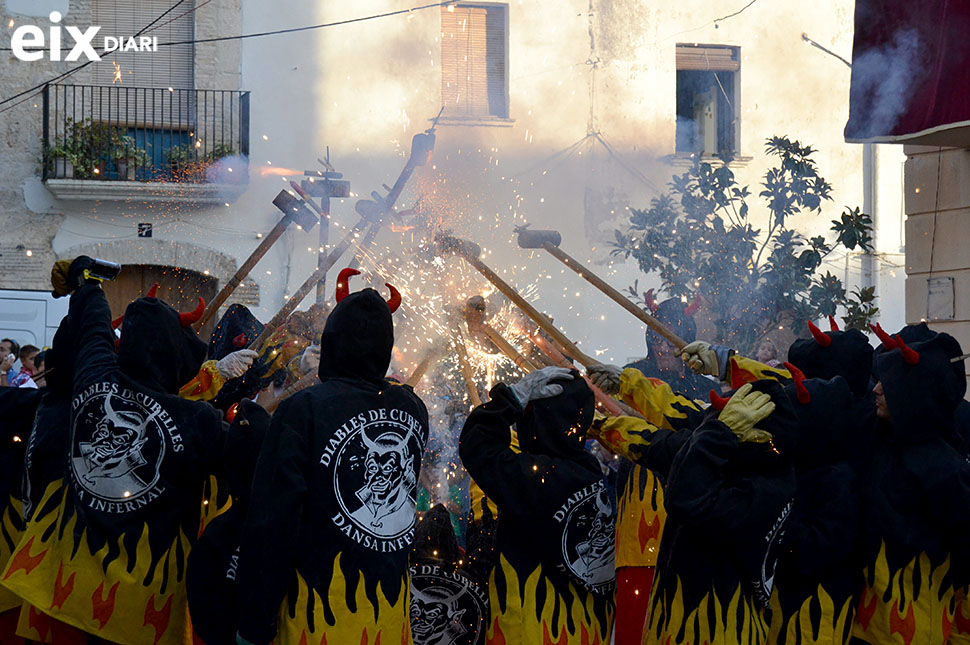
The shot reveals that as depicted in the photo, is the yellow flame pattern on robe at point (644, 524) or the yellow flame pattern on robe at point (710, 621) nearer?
the yellow flame pattern on robe at point (710, 621)

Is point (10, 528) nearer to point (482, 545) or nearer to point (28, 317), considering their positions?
point (482, 545)

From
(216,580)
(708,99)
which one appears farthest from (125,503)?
(708,99)

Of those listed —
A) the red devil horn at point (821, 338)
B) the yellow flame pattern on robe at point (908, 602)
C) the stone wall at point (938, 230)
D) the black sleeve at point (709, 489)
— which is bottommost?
the yellow flame pattern on robe at point (908, 602)

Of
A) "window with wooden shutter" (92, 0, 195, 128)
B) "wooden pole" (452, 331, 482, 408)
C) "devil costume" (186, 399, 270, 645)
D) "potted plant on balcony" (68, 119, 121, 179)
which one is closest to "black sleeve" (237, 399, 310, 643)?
"devil costume" (186, 399, 270, 645)

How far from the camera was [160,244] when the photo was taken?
12234mm

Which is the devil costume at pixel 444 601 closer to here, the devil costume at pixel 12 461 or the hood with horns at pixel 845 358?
the hood with horns at pixel 845 358

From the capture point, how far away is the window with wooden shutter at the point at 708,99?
13.3 meters

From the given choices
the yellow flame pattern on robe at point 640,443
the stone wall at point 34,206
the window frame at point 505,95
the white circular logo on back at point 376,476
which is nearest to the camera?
the white circular logo on back at point 376,476

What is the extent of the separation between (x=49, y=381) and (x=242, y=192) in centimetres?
799

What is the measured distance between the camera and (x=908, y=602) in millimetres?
4086

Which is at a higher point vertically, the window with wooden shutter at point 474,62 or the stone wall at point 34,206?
the window with wooden shutter at point 474,62

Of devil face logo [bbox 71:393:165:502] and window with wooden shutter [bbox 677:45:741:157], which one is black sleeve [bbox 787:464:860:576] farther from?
window with wooden shutter [bbox 677:45:741:157]

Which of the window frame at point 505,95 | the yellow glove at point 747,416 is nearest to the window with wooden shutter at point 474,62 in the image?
the window frame at point 505,95

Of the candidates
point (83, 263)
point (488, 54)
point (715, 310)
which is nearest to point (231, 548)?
point (83, 263)
